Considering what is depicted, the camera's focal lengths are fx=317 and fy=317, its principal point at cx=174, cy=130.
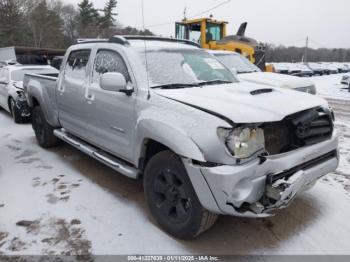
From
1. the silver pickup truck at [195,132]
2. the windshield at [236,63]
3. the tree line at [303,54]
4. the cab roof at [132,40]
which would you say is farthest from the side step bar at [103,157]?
the tree line at [303,54]

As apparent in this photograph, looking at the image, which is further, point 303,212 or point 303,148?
point 303,212

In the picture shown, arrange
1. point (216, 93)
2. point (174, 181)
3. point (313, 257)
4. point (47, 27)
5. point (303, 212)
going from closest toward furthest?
1. point (313, 257)
2. point (174, 181)
3. point (216, 93)
4. point (303, 212)
5. point (47, 27)

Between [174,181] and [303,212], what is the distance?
5.45ft

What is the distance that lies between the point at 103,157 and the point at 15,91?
5777mm

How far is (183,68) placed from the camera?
3896mm

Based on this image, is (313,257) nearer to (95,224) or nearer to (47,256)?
(95,224)

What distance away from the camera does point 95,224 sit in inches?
136

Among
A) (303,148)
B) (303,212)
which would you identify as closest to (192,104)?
(303,148)

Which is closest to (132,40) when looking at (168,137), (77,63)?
(77,63)

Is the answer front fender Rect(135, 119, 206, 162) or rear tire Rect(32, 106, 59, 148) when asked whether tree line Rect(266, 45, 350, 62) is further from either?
front fender Rect(135, 119, 206, 162)

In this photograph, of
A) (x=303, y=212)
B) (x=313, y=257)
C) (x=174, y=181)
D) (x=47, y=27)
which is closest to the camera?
(x=313, y=257)

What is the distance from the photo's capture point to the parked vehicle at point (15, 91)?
28.1 feet

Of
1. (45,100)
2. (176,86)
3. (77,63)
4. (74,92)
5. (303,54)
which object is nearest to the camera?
(176,86)

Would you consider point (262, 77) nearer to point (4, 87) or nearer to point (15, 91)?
point (15, 91)
